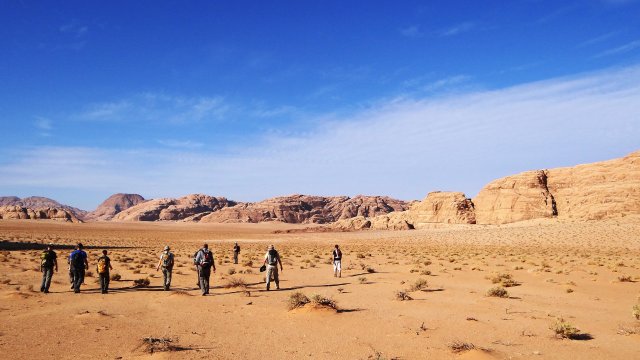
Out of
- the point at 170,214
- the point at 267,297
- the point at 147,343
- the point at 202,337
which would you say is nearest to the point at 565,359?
the point at 202,337

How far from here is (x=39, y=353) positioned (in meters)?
8.26

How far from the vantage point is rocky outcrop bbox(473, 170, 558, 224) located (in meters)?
78.6

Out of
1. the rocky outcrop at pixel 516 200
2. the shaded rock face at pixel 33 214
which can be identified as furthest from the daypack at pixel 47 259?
the shaded rock face at pixel 33 214

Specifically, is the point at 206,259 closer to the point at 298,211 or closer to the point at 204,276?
the point at 204,276

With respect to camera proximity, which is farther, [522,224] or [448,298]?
[522,224]

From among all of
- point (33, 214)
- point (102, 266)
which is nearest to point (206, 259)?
point (102, 266)

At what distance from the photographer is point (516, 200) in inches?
3223

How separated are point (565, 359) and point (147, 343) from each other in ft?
26.5

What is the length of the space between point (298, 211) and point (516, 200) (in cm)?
11251

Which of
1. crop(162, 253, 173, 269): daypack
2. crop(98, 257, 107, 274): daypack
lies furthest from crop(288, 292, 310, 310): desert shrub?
crop(98, 257, 107, 274): daypack

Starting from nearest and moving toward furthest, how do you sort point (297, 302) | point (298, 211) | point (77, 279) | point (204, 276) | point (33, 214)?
point (297, 302) → point (204, 276) → point (77, 279) → point (33, 214) → point (298, 211)

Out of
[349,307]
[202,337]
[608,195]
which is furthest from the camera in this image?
[608,195]

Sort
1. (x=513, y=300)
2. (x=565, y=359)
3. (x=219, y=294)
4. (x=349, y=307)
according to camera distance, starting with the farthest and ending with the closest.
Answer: (x=219, y=294), (x=513, y=300), (x=349, y=307), (x=565, y=359)

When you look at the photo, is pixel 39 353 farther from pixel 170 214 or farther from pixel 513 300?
pixel 170 214
